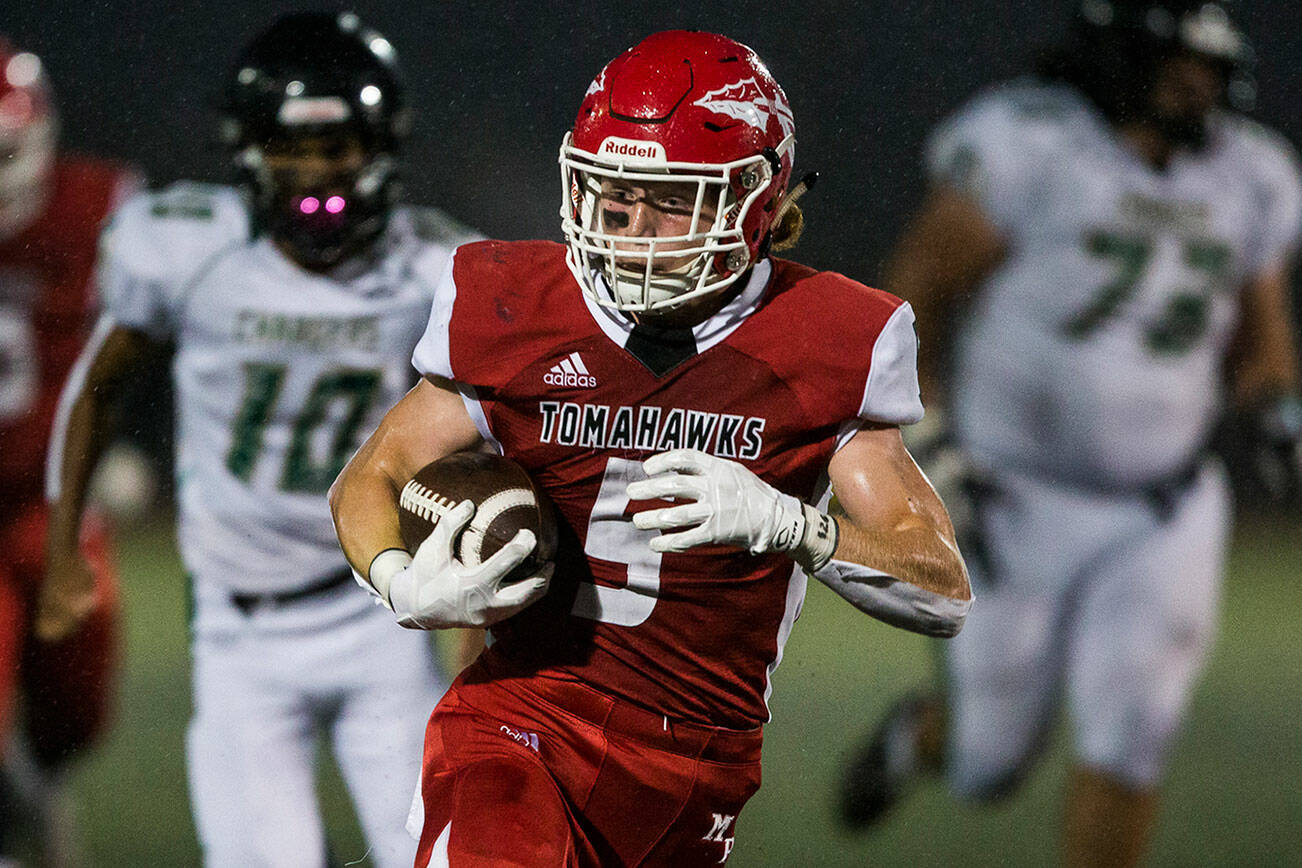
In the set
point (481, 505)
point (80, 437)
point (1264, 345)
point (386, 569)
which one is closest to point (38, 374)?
point (80, 437)

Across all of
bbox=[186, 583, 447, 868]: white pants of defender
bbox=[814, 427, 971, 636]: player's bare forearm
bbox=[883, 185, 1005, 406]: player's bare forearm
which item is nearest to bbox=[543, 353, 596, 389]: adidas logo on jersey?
bbox=[814, 427, 971, 636]: player's bare forearm

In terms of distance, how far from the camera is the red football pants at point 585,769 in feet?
5.97

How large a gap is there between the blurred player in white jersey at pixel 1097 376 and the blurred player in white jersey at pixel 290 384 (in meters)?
1.13

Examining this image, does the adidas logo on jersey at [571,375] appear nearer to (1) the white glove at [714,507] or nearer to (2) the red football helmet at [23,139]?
(1) the white glove at [714,507]

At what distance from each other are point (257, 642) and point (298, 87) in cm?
115

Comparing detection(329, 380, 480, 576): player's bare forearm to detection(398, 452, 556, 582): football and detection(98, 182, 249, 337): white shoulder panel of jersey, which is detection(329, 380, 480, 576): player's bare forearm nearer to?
detection(398, 452, 556, 582): football

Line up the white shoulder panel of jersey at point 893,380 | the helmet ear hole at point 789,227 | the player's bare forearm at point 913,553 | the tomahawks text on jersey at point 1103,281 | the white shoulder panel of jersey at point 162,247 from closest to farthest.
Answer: the player's bare forearm at point 913,553, the white shoulder panel of jersey at point 893,380, the helmet ear hole at point 789,227, the white shoulder panel of jersey at point 162,247, the tomahawks text on jersey at point 1103,281

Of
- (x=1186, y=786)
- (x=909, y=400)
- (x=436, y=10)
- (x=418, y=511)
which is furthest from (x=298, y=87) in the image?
(x=1186, y=786)

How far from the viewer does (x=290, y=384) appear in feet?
9.46

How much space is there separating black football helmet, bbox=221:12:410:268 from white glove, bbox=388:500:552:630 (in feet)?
4.21

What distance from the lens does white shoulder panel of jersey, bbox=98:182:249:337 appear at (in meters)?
2.90

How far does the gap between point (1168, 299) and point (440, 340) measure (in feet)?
6.87

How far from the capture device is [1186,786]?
11.2 feet

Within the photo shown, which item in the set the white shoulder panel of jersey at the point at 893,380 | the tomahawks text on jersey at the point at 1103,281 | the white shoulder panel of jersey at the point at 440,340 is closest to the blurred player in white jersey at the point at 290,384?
the white shoulder panel of jersey at the point at 440,340
